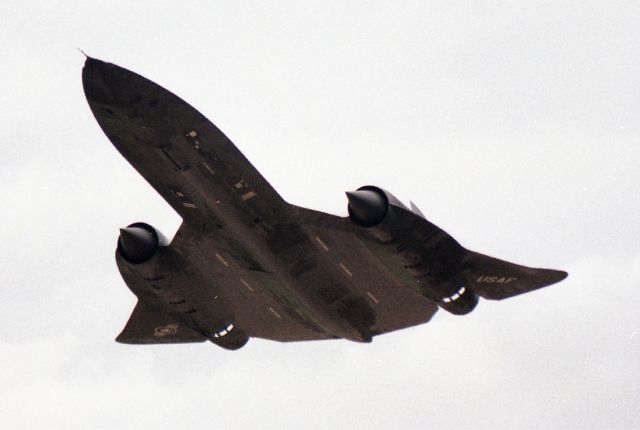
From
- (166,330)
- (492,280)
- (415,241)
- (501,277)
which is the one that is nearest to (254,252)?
(415,241)

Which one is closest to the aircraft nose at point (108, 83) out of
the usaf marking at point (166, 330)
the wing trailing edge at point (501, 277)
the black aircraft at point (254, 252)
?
the black aircraft at point (254, 252)

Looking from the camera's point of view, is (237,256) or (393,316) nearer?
(237,256)

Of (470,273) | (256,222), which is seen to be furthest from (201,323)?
(470,273)

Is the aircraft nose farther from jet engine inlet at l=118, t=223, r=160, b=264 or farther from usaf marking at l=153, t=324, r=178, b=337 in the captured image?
usaf marking at l=153, t=324, r=178, b=337

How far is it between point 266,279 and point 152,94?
7981 mm

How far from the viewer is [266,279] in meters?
34.6

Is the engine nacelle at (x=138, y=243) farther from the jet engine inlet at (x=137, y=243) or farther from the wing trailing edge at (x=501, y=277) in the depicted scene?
the wing trailing edge at (x=501, y=277)

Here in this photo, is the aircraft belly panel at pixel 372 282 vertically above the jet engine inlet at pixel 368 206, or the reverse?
the jet engine inlet at pixel 368 206

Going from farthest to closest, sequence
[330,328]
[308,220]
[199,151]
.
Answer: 1. [330,328]
2. [308,220]
3. [199,151]

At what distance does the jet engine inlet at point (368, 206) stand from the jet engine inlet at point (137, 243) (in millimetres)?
6715

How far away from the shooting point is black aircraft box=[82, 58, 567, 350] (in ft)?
98.2

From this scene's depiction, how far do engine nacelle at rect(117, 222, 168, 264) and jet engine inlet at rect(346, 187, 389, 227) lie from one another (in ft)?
22.0

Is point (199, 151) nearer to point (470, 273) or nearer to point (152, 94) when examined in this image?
point (152, 94)

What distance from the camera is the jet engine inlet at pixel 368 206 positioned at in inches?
1238
